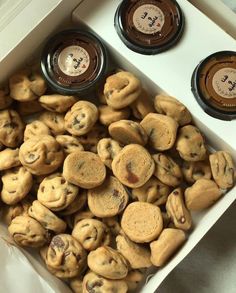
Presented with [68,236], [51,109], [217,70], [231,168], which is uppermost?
[217,70]

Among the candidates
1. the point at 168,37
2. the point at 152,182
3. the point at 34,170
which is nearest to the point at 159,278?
the point at 152,182

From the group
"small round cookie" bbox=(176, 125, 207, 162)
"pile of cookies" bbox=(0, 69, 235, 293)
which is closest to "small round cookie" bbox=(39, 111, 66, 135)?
"pile of cookies" bbox=(0, 69, 235, 293)

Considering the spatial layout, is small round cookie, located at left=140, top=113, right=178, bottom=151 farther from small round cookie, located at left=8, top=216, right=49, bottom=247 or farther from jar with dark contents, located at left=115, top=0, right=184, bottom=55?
small round cookie, located at left=8, top=216, right=49, bottom=247

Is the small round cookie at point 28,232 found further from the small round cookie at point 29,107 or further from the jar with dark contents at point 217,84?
the jar with dark contents at point 217,84

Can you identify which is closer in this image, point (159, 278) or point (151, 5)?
point (159, 278)

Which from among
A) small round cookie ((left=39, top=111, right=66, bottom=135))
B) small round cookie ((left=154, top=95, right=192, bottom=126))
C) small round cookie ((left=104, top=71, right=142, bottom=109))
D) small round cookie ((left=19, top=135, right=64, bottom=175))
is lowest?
small round cookie ((left=19, top=135, right=64, bottom=175))

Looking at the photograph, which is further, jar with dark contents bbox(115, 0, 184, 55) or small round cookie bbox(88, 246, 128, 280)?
jar with dark contents bbox(115, 0, 184, 55)

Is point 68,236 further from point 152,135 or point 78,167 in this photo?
point 152,135
